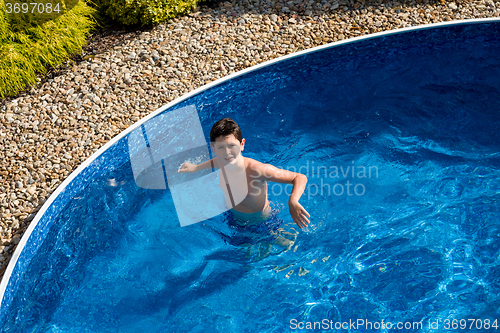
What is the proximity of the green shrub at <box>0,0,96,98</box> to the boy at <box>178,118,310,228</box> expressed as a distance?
3341mm

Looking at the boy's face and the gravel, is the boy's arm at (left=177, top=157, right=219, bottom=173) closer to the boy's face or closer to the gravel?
the boy's face

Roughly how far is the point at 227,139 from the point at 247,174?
470 mm

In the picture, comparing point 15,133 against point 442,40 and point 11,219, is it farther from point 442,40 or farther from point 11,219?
point 442,40

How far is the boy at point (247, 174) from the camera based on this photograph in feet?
12.6

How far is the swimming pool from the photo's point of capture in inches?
174

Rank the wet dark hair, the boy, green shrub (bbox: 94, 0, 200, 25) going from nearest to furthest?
1. the boy
2. the wet dark hair
3. green shrub (bbox: 94, 0, 200, 25)

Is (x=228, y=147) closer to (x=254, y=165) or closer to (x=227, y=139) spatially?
(x=227, y=139)

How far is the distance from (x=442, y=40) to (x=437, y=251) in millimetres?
3391

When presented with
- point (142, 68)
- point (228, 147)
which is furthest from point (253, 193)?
point (142, 68)

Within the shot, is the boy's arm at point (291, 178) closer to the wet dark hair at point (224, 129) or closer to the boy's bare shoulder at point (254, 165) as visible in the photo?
the boy's bare shoulder at point (254, 165)

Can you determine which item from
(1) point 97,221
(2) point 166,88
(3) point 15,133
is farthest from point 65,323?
(2) point 166,88

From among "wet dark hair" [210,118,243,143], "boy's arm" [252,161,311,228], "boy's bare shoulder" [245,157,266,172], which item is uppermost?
"wet dark hair" [210,118,243,143]

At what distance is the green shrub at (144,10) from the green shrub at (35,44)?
0.41 meters

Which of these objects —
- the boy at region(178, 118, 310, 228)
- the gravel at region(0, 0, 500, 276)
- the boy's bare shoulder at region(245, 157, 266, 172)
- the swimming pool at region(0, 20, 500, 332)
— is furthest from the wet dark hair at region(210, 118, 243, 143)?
the gravel at region(0, 0, 500, 276)
